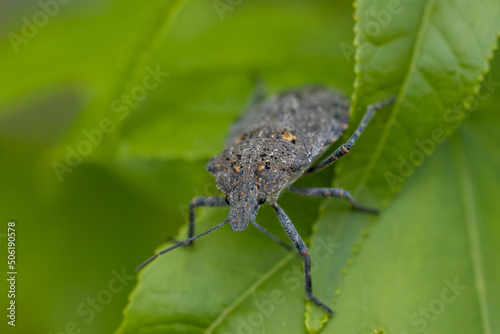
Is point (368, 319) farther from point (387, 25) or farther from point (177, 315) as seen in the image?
point (387, 25)

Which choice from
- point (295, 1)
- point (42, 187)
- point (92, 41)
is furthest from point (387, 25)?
point (42, 187)

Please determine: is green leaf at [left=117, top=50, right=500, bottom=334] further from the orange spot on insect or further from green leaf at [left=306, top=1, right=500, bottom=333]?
the orange spot on insect
